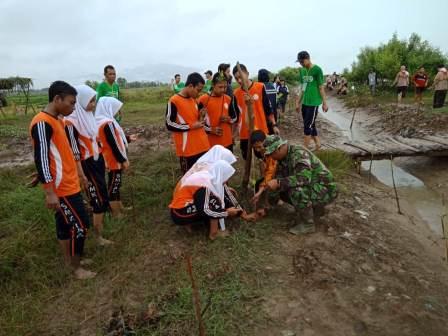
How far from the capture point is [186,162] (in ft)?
13.9

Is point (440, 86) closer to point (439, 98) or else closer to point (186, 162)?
point (439, 98)

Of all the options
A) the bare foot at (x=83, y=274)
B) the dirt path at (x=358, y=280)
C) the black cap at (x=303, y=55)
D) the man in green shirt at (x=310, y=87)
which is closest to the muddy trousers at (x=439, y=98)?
the man in green shirt at (x=310, y=87)

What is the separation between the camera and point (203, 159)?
3.48 m

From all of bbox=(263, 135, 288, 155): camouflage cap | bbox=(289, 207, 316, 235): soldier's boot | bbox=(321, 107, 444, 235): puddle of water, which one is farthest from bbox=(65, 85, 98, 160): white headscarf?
bbox=(321, 107, 444, 235): puddle of water

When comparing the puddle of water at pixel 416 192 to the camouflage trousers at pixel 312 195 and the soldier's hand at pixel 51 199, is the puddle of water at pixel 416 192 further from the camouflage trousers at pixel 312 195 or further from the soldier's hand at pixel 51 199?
the soldier's hand at pixel 51 199

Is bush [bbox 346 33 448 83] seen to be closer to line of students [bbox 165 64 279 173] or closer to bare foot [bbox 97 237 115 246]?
line of students [bbox 165 64 279 173]

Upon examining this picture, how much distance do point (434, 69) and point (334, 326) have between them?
74.0ft

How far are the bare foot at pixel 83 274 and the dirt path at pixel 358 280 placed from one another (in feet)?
5.09

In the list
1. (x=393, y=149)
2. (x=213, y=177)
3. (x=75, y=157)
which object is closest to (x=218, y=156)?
(x=213, y=177)

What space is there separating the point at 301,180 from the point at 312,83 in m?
2.74

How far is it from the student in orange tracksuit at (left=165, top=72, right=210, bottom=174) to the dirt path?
1.37 metres

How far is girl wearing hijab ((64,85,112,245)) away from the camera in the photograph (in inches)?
125

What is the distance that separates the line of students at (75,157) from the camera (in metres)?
2.63

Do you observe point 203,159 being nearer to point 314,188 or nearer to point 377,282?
point 314,188
